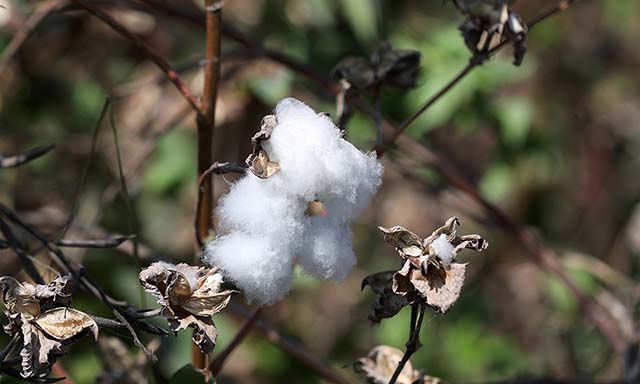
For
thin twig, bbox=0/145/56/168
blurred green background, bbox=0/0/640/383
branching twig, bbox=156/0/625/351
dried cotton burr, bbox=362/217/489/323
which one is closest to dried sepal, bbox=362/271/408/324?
dried cotton burr, bbox=362/217/489/323

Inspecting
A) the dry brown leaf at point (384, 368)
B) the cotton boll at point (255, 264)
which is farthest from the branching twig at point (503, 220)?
the cotton boll at point (255, 264)

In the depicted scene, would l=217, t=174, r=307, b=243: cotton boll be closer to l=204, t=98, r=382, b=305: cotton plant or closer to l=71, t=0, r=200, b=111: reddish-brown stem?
l=204, t=98, r=382, b=305: cotton plant

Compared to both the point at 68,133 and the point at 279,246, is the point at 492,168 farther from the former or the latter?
the point at 279,246

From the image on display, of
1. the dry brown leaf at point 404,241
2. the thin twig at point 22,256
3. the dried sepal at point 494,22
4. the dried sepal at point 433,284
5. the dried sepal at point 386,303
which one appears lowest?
the thin twig at point 22,256

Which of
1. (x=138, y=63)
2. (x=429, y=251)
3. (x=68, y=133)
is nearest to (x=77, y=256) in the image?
(x=68, y=133)

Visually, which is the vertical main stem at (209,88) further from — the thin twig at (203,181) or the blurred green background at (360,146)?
the blurred green background at (360,146)

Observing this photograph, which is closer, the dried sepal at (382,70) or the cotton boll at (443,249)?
the cotton boll at (443,249)

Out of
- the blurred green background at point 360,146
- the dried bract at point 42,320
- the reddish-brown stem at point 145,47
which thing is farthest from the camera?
the blurred green background at point 360,146

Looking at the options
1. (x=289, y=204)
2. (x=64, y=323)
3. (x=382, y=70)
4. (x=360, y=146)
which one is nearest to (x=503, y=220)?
(x=360, y=146)

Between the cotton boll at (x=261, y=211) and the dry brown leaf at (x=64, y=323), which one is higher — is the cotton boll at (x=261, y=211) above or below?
above
